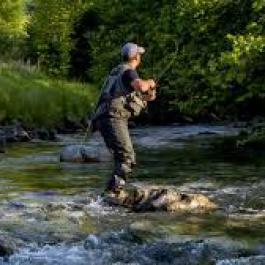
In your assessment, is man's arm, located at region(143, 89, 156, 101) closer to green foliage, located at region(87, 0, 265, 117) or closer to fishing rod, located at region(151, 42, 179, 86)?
fishing rod, located at region(151, 42, 179, 86)

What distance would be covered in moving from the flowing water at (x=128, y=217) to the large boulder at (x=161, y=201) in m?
0.27

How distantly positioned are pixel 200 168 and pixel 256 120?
7.39m

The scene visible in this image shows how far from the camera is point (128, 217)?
36.3 feet

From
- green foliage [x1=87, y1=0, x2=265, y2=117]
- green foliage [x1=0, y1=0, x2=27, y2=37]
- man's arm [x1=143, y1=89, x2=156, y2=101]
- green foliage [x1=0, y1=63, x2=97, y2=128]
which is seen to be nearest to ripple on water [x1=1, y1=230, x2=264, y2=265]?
man's arm [x1=143, y1=89, x2=156, y2=101]

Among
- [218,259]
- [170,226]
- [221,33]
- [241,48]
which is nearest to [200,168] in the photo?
[241,48]

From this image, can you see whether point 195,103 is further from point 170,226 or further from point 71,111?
point 71,111

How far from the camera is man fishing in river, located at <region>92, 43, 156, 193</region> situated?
12242 mm

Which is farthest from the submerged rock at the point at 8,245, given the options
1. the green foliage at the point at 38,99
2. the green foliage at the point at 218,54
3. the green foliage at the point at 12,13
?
the green foliage at the point at 12,13

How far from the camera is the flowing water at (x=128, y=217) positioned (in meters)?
8.91

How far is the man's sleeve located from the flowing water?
1.90 metres

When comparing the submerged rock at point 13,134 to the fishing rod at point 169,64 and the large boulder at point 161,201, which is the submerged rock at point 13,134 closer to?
the fishing rod at point 169,64

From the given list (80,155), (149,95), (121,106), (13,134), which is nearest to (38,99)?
(13,134)

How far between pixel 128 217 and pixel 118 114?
6.85ft

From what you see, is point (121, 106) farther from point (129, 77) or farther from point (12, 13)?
point (12, 13)
